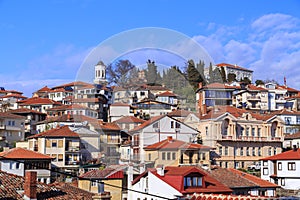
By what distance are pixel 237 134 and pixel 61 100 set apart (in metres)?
25.2

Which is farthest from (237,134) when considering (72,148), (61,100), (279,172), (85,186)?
(61,100)

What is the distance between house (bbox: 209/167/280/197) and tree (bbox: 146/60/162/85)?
12.6 meters

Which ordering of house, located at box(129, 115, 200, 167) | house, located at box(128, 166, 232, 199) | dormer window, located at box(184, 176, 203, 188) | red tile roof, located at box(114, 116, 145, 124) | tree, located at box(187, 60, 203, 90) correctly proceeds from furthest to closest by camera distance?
dormer window, located at box(184, 176, 203, 188) → house, located at box(128, 166, 232, 199) → house, located at box(129, 115, 200, 167) → red tile roof, located at box(114, 116, 145, 124) → tree, located at box(187, 60, 203, 90)

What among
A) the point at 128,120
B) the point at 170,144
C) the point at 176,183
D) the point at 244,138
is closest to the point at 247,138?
the point at 244,138

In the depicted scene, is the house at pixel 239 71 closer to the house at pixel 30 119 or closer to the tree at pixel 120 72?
the house at pixel 30 119

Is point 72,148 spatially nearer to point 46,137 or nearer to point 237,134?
point 46,137

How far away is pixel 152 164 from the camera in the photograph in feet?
26.9

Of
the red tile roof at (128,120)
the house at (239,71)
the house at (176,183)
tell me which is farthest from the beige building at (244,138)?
the house at (239,71)

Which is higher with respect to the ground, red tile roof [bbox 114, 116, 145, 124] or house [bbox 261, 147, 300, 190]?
red tile roof [bbox 114, 116, 145, 124]

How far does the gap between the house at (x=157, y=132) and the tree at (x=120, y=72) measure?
38.7 inches

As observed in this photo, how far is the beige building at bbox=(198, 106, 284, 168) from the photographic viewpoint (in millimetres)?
31641

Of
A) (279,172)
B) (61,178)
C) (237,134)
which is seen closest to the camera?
(61,178)

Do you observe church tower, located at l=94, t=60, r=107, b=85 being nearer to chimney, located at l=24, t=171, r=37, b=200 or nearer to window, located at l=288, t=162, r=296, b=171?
chimney, located at l=24, t=171, r=37, b=200

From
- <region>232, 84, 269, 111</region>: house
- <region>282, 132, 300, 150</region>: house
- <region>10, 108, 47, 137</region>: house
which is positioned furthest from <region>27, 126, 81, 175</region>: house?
<region>232, 84, 269, 111</region>: house
